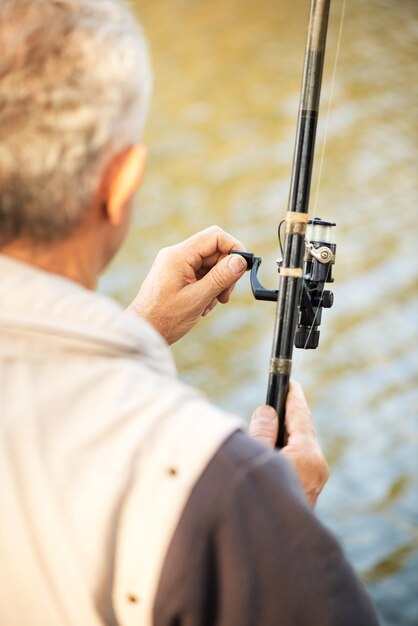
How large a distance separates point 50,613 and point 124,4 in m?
0.53

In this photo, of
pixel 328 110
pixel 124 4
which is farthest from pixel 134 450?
pixel 328 110

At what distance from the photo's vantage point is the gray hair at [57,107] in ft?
2.42

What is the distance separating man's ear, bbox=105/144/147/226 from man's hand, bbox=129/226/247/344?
0.69m

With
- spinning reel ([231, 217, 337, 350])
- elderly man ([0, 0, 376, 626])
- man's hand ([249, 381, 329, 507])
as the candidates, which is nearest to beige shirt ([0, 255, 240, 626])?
elderly man ([0, 0, 376, 626])

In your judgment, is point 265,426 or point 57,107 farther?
point 265,426

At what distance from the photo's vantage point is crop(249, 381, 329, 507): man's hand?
980mm

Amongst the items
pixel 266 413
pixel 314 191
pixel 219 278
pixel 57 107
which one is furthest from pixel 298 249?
pixel 314 191

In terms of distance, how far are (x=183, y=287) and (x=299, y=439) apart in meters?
0.56

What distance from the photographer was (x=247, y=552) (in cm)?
74

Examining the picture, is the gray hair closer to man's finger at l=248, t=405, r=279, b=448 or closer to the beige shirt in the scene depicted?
the beige shirt

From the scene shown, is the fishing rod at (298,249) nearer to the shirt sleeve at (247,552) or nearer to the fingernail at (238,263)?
the fingernail at (238,263)

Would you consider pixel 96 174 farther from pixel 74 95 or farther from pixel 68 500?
pixel 68 500

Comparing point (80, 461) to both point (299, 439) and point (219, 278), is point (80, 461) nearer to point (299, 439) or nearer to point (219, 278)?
point (299, 439)

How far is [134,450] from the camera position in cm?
75
